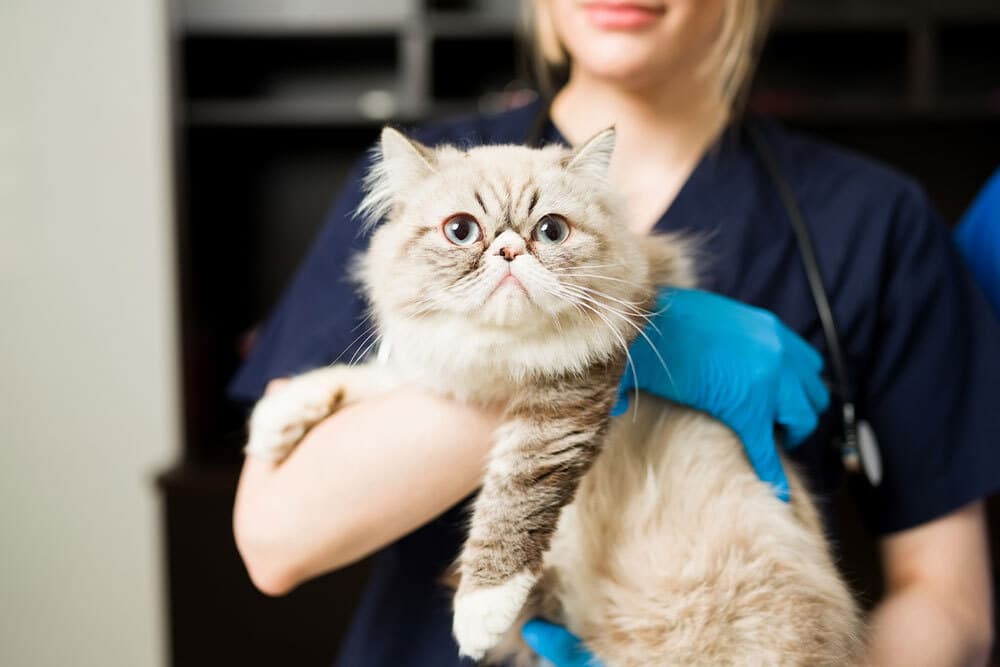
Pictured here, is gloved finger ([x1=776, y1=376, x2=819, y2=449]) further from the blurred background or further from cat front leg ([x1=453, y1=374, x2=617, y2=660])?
the blurred background

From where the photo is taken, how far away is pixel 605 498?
1062 millimetres

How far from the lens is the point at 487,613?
90cm

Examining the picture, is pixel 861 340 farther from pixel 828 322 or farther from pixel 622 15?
pixel 622 15

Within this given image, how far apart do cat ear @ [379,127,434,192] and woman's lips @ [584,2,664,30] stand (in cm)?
47

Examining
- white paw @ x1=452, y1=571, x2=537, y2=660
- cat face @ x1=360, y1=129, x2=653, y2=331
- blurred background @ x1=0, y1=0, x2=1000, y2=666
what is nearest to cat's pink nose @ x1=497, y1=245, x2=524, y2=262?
cat face @ x1=360, y1=129, x2=653, y2=331

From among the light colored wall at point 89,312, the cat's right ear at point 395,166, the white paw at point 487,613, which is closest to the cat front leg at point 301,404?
the cat's right ear at point 395,166

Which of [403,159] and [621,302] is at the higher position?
[403,159]

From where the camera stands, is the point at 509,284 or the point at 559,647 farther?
the point at 559,647

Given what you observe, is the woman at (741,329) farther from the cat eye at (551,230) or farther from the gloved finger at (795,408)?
the cat eye at (551,230)

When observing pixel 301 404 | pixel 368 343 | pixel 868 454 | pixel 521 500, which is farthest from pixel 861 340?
Answer: pixel 301 404

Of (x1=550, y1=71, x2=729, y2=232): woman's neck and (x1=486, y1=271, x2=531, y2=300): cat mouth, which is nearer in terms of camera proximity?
(x1=486, y1=271, x2=531, y2=300): cat mouth

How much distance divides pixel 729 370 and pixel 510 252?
45 cm

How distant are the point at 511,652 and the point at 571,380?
46 cm

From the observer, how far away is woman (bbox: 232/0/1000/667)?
3.68 ft
